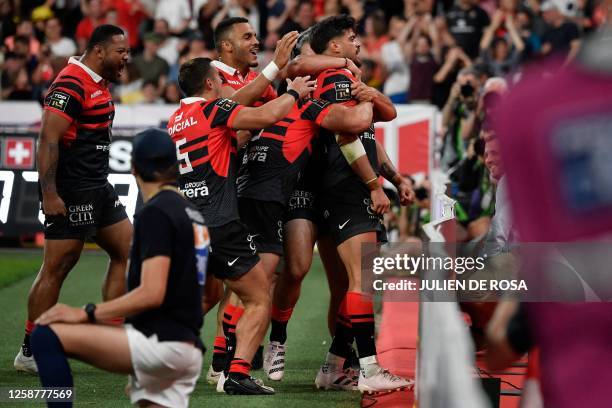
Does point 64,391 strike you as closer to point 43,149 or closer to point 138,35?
point 43,149

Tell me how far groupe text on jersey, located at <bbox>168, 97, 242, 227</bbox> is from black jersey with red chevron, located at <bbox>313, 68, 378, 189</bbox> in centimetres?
83

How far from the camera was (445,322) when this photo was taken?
12.7 feet

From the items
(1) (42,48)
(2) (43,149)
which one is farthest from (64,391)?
(1) (42,48)

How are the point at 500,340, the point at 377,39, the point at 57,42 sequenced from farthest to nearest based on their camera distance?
the point at 57,42 < the point at 377,39 < the point at 500,340

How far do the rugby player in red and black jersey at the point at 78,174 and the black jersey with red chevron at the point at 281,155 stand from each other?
1059 mm

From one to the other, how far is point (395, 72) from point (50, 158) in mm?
10432

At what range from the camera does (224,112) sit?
689 cm

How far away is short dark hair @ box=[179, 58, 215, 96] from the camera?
7.07m

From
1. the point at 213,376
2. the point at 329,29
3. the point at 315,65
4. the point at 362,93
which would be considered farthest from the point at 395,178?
the point at 213,376

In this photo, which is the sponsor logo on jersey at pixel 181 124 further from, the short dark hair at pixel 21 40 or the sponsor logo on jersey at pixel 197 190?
the short dark hair at pixel 21 40

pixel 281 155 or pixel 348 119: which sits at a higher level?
pixel 348 119

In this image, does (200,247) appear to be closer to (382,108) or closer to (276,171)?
(276,171)

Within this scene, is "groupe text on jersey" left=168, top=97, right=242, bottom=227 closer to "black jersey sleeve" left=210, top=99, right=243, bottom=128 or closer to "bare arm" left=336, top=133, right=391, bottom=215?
"black jersey sleeve" left=210, top=99, right=243, bottom=128

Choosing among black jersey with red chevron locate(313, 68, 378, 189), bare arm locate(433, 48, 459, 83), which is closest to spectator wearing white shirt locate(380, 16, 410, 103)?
bare arm locate(433, 48, 459, 83)
